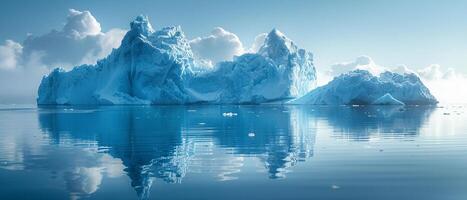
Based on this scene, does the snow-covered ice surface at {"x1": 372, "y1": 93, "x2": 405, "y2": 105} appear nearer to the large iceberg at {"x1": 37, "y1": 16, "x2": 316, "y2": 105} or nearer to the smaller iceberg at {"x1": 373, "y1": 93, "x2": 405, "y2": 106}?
the smaller iceberg at {"x1": 373, "y1": 93, "x2": 405, "y2": 106}

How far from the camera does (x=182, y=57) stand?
91.3 meters

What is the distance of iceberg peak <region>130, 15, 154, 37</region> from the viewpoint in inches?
3457

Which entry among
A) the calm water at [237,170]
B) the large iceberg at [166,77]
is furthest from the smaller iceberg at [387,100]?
the calm water at [237,170]

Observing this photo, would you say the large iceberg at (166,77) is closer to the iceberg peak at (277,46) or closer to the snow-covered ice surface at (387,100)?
the iceberg peak at (277,46)

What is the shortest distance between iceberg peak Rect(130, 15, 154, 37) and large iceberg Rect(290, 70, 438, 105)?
128 ft

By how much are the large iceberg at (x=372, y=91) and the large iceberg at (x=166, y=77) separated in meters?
13.3

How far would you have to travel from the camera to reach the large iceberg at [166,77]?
281 ft

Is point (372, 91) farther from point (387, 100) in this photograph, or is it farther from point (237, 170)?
point (237, 170)

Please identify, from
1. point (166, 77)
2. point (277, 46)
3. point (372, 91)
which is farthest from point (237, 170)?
point (277, 46)

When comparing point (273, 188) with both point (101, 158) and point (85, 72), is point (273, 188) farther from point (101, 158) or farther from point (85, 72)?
point (85, 72)

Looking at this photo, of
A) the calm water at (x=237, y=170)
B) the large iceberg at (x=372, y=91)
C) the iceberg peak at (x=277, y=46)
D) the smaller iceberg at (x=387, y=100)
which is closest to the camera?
the calm water at (x=237, y=170)

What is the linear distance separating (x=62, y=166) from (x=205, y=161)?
140 inches

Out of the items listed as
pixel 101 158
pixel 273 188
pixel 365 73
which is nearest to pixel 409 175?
pixel 273 188

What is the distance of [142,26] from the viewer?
89.7m
